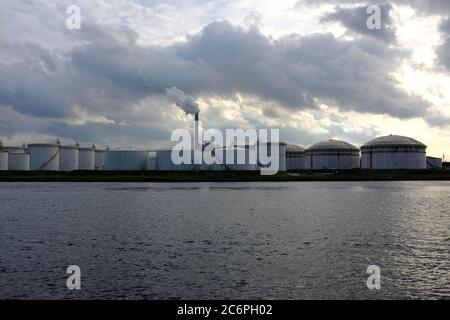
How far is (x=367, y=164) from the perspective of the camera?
186750 mm

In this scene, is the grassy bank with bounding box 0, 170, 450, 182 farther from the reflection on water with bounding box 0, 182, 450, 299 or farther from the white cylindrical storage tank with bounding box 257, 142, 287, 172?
the reflection on water with bounding box 0, 182, 450, 299

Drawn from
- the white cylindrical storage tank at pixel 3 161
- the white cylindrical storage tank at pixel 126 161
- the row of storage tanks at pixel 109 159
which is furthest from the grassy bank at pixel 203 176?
the white cylindrical storage tank at pixel 3 161

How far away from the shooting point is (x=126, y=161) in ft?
572

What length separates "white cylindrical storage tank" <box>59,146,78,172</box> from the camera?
184m

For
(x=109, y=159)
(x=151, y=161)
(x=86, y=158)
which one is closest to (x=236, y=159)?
(x=151, y=161)

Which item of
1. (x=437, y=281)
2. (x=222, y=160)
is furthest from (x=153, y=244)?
(x=222, y=160)

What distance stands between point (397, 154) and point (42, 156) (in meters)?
137

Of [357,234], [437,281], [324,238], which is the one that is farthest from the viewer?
[357,234]

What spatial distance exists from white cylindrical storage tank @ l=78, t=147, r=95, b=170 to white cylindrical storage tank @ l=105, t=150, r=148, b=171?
22311 millimetres

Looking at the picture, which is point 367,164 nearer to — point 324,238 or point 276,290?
point 324,238

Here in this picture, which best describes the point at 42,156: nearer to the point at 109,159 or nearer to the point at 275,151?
the point at 109,159

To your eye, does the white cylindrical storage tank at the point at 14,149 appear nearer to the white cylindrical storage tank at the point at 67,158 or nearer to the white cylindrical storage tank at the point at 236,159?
the white cylindrical storage tank at the point at 67,158

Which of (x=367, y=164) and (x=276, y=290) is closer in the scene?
(x=276, y=290)
